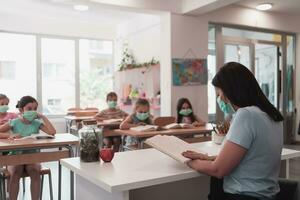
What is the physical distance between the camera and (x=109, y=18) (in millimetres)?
6797

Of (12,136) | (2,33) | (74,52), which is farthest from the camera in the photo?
(74,52)

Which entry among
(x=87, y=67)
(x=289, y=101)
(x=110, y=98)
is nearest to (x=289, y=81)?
(x=289, y=101)

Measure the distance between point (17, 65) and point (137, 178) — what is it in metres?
6.01

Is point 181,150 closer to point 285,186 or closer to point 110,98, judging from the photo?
point 285,186

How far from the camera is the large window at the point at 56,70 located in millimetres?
6645

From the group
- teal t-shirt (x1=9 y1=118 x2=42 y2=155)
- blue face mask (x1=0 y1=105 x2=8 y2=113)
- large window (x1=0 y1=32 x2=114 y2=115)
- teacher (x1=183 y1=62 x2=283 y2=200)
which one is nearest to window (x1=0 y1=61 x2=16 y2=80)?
large window (x1=0 y1=32 x2=114 y2=115)

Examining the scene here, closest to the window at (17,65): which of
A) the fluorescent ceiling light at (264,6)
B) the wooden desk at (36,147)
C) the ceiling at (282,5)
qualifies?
the wooden desk at (36,147)

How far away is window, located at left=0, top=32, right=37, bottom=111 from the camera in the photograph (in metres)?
6.57

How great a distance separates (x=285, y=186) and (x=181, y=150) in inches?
21.1

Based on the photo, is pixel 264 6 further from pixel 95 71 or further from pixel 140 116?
pixel 95 71

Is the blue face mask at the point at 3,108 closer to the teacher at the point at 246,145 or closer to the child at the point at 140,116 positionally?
the child at the point at 140,116

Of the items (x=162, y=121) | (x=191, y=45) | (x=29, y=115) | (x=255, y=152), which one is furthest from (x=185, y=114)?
(x=255, y=152)

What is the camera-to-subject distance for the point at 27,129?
3.25 metres

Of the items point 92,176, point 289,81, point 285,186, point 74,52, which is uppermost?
point 74,52
